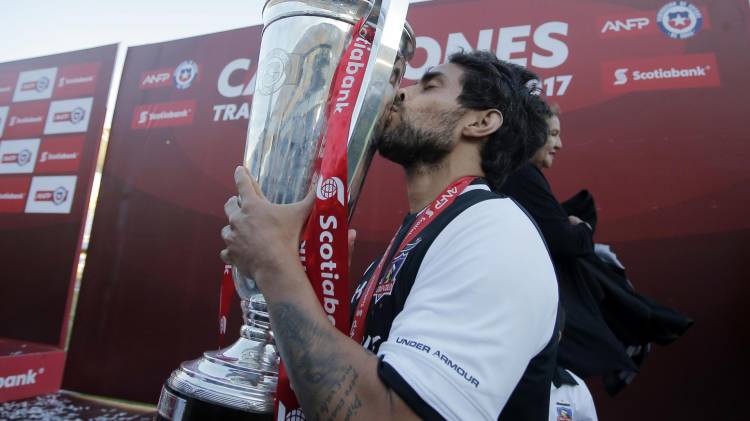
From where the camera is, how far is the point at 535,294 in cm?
59

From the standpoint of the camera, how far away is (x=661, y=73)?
2426 mm

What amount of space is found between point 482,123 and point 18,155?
14.5 feet

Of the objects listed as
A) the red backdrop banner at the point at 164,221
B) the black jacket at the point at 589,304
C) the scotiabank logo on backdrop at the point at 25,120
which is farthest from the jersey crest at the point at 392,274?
the scotiabank logo on backdrop at the point at 25,120

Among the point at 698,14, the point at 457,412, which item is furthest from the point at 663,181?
the point at 457,412

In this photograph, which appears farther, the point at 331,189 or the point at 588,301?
the point at 588,301

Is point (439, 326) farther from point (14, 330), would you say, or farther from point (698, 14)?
point (14, 330)

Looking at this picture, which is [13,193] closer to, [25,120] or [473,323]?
[25,120]

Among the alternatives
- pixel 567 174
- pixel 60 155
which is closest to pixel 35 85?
pixel 60 155

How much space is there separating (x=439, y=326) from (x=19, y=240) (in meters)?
4.19

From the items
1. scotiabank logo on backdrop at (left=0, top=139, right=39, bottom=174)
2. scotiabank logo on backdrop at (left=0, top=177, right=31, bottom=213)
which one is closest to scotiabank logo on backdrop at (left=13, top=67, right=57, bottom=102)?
scotiabank logo on backdrop at (left=0, top=139, right=39, bottom=174)

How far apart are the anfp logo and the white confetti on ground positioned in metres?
2.70

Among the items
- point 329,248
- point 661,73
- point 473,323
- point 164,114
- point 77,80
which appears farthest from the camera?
point 77,80

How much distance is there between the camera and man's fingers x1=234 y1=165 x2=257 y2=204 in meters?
0.68

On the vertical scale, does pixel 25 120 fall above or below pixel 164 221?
above
